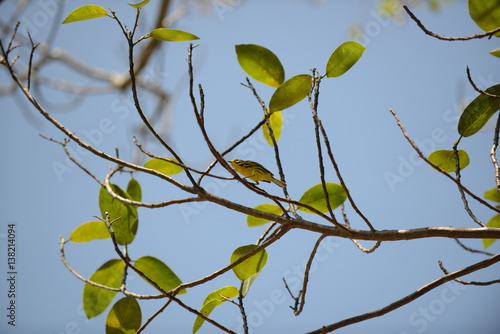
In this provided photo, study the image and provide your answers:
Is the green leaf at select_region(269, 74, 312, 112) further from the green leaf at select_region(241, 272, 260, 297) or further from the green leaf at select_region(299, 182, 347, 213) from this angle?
the green leaf at select_region(241, 272, 260, 297)

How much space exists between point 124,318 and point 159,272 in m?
0.20

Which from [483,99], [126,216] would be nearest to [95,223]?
[126,216]

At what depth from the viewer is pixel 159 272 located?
171cm

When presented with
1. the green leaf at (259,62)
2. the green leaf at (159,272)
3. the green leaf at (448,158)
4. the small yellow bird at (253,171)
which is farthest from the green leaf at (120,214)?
the green leaf at (448,158)

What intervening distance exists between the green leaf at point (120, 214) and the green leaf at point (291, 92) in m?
0.71

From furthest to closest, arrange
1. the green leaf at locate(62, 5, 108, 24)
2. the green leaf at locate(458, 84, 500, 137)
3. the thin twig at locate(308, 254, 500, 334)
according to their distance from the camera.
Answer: the green leaf at locate(458, 84, 500, 137)
the green leaf at locate(62, 5, 108, 24)
the thin twig at locate(308, 254, 500, 334)

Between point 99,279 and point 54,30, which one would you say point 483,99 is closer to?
point 99,279

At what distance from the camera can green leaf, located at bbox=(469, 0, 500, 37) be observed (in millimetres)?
1487

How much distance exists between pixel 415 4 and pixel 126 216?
2760 mm

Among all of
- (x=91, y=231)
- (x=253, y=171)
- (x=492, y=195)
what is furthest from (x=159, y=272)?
(x=492, y=195)

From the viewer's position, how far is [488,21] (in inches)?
59.4

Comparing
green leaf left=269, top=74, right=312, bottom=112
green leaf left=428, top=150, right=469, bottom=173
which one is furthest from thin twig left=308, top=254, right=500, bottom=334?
green leaf left=269, top=74, right=312, bottom=112

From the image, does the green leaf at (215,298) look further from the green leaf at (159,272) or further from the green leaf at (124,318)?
the green leaf at (124,318)

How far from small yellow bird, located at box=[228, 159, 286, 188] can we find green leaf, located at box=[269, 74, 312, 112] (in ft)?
0.67
